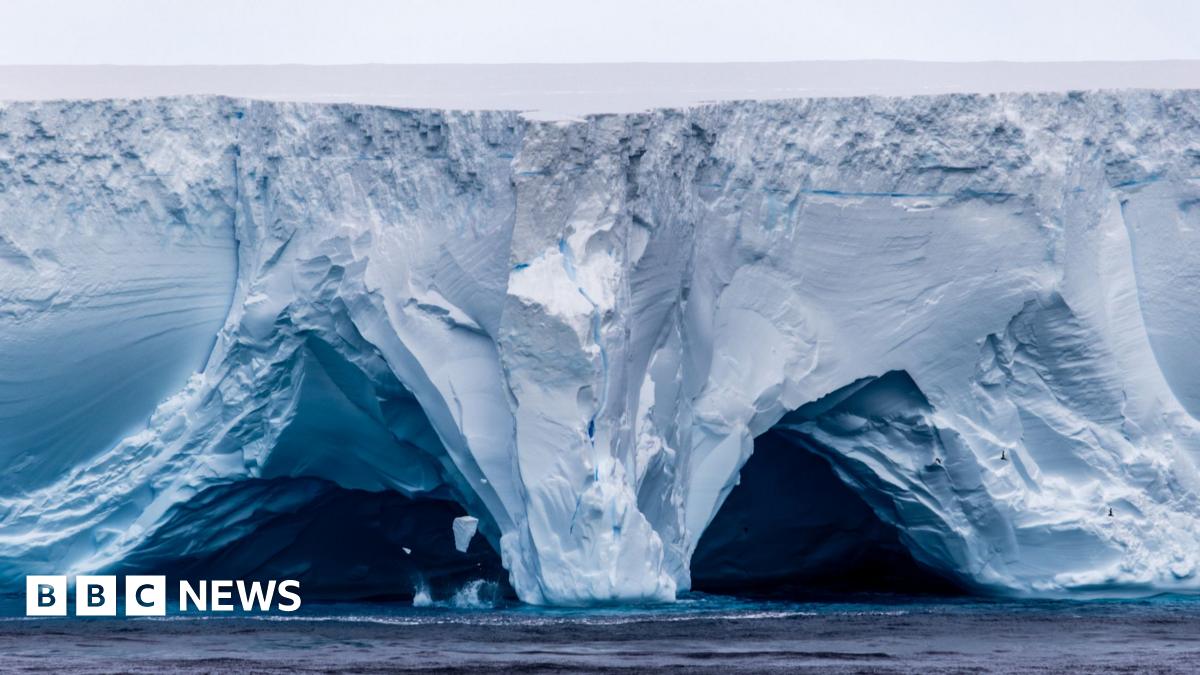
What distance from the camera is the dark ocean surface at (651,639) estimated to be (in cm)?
1134

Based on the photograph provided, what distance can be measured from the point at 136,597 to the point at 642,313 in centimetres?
372

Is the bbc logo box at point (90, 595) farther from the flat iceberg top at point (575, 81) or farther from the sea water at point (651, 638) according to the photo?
the flat iceberg top at point (575, 81)

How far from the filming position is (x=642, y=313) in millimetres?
13656

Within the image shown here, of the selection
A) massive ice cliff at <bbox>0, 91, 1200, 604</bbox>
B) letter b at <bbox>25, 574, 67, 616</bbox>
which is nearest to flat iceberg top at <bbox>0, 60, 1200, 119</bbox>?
massive ice cliff at <bbox>0, 91, 1200, 604</bbox>

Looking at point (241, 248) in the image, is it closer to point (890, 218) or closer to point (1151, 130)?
point (890, 218)

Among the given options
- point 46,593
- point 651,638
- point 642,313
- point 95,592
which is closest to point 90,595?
point 95,592

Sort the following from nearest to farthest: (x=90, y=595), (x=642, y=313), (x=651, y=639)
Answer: (x=651, y=639), (x=642, y=313), (x=90, y=595)

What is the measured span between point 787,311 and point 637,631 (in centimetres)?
252

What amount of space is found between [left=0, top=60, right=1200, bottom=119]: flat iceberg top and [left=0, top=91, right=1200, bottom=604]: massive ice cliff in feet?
1.37

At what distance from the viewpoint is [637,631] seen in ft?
41.4

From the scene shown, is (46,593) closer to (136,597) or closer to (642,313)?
(136,597)

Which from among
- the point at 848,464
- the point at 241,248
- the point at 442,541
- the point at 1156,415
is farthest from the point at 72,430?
the point at 1156,415

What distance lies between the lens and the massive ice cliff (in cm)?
1367

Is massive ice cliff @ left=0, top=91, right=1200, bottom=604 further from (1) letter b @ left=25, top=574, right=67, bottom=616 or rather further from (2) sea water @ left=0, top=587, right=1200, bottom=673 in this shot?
(2) sea water @ left=0, top=587, right=1200, bottom=673
